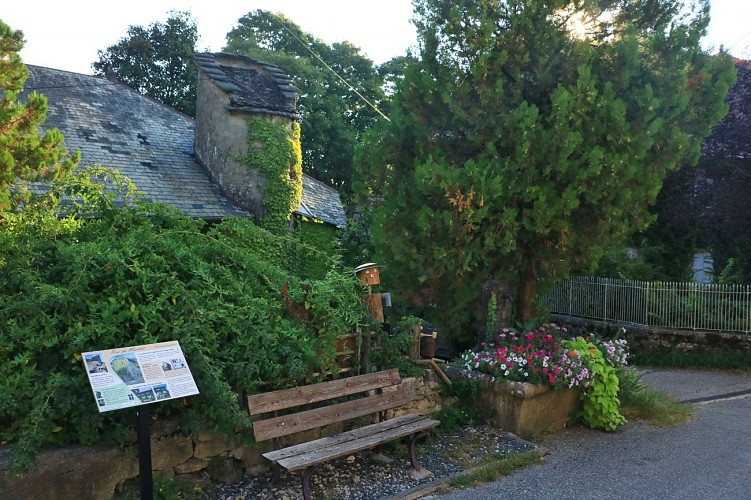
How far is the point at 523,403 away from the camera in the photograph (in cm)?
593

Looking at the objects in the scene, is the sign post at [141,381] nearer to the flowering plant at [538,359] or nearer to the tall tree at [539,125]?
the flowering plant at [538,359]

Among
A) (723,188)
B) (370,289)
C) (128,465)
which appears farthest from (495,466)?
(723,188)

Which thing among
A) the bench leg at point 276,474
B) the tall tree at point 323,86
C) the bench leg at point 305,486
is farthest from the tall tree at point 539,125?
the tall tree at point 323,86

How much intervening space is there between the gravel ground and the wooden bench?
167mm

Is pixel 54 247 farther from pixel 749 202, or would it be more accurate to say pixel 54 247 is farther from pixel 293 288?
pixel 749 202

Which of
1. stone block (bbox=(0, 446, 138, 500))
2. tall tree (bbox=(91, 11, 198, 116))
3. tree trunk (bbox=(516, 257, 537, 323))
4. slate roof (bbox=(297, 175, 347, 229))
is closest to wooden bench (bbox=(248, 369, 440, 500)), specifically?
stone block (bbox=(0, 446, 138, 500))

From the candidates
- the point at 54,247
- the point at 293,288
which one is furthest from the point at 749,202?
the point at 54,247

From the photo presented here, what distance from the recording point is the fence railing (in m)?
10.9

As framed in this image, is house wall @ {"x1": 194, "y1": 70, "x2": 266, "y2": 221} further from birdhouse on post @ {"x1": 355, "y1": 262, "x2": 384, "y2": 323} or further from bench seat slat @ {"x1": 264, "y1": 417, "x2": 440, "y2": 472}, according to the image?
bench seat slat @ {"x1": 264, "y1": 417, "x2": 440, "y2": 472}

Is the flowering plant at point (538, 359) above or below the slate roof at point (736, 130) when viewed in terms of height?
below

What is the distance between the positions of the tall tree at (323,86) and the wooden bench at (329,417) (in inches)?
745

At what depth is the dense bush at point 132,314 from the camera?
3.93 metres

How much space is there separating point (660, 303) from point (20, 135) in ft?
37.0

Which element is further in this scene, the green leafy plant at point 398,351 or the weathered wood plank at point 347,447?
the green leafy plant at point 398,351
